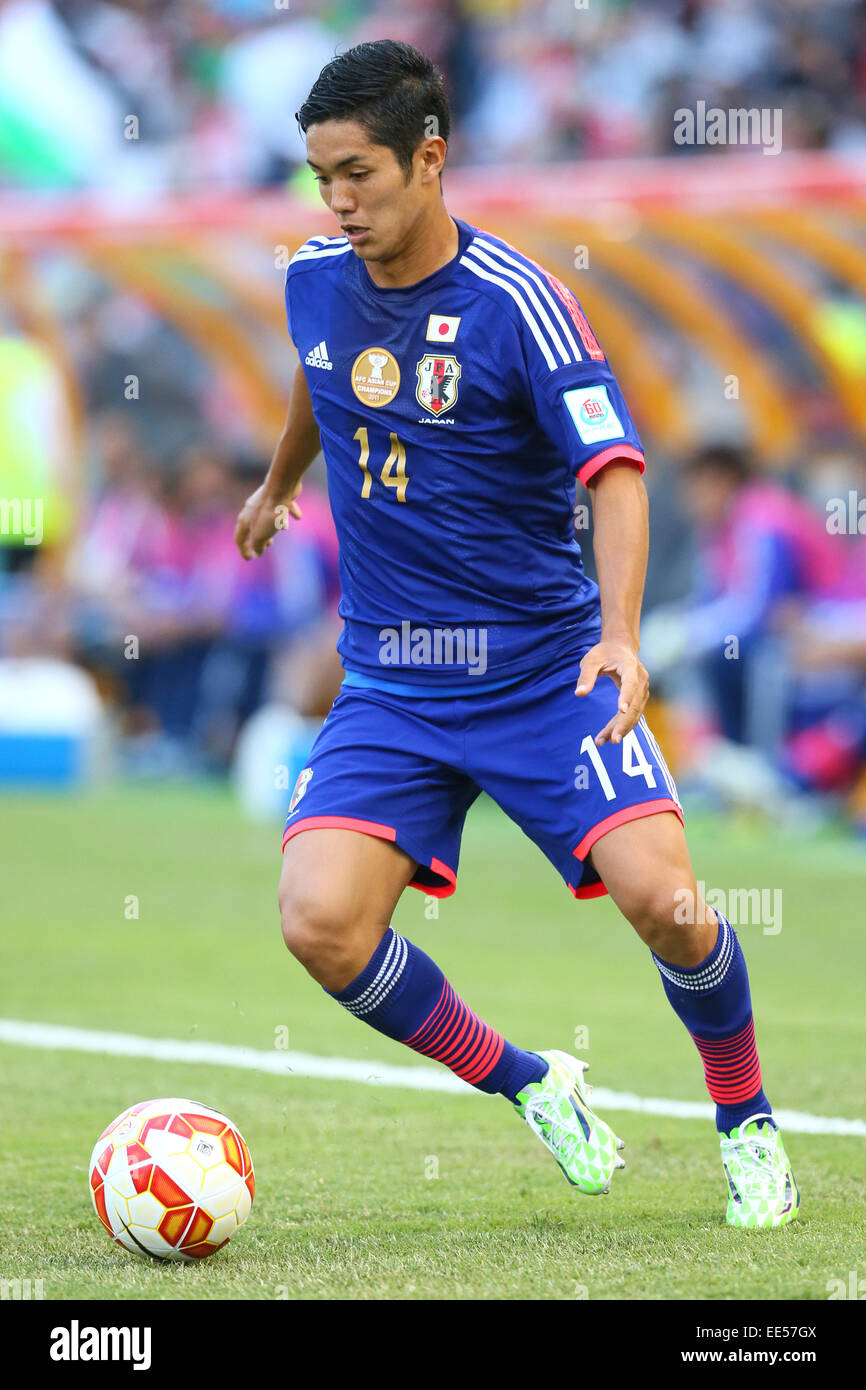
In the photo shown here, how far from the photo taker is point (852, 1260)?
12.2 ft

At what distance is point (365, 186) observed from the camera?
13.0 feet

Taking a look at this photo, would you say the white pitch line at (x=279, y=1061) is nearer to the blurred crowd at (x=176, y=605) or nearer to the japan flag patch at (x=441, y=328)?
the japan flag patch at (x=441, y=328)

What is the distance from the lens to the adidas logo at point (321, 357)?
169 inches

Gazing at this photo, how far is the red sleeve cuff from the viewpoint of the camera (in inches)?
155

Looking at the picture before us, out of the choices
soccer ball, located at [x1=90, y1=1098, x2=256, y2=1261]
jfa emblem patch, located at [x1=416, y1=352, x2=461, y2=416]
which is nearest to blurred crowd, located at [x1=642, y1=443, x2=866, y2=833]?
jfa emblem patch, located at [x1=416, y1=352, x2=461, y2=416]

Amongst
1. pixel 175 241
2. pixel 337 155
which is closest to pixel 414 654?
pixel 337 155

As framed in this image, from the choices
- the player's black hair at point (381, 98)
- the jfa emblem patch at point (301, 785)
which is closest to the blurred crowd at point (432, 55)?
the player's black hair at point (381, 98)

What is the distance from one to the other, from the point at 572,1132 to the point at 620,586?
1.19 m

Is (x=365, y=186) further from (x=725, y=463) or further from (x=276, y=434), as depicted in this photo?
(x=276, y=434)

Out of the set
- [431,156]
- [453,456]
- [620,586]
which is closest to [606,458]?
[620,586]

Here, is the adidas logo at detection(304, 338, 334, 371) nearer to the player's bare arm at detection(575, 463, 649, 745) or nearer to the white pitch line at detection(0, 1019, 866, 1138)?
the player's bare arm at detection(575, 463, 649, 745)

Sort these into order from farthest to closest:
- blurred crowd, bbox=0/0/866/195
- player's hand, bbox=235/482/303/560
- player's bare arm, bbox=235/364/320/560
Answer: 1. blurred crowd, bbox=0/0/866/195
2. player's hand, bbox=235/482/303/560
3. player's bare arm, bbox=235/364/320/560

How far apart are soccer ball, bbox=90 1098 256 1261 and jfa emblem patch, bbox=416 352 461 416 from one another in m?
1.55

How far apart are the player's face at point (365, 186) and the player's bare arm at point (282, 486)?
27.8 inches
